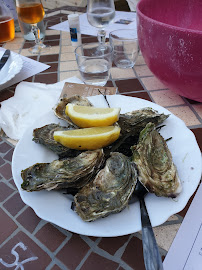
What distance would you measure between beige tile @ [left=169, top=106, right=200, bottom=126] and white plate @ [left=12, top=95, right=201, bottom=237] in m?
0.15

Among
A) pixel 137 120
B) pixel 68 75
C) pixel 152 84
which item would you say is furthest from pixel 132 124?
pixel 68 75

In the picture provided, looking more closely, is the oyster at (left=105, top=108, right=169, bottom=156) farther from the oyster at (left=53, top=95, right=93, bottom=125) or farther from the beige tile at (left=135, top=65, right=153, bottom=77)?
the beige tile at (left=135, top=65, right=153, bottom=77)

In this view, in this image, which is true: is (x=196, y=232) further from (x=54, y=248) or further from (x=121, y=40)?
(x=121, y=40)

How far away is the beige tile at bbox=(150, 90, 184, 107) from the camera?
77 cm

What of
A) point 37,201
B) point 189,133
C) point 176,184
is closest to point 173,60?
point 189,133

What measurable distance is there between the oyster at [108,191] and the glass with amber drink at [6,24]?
1.07 metres

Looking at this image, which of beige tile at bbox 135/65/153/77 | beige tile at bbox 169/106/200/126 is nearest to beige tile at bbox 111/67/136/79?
beige tile at bbox 135/65/153/77

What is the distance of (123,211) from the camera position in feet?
1.29

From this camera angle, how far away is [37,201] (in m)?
0.40

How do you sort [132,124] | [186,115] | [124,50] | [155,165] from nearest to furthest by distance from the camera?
[155,165]
[132,124]
[186,115]
[124,50]

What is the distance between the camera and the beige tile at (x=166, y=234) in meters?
0.41

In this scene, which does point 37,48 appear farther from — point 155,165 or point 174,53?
point 155,165

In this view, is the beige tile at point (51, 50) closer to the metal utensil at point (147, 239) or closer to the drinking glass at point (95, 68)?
the drinking glass at point (95, 68)

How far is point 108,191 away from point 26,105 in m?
0.48
